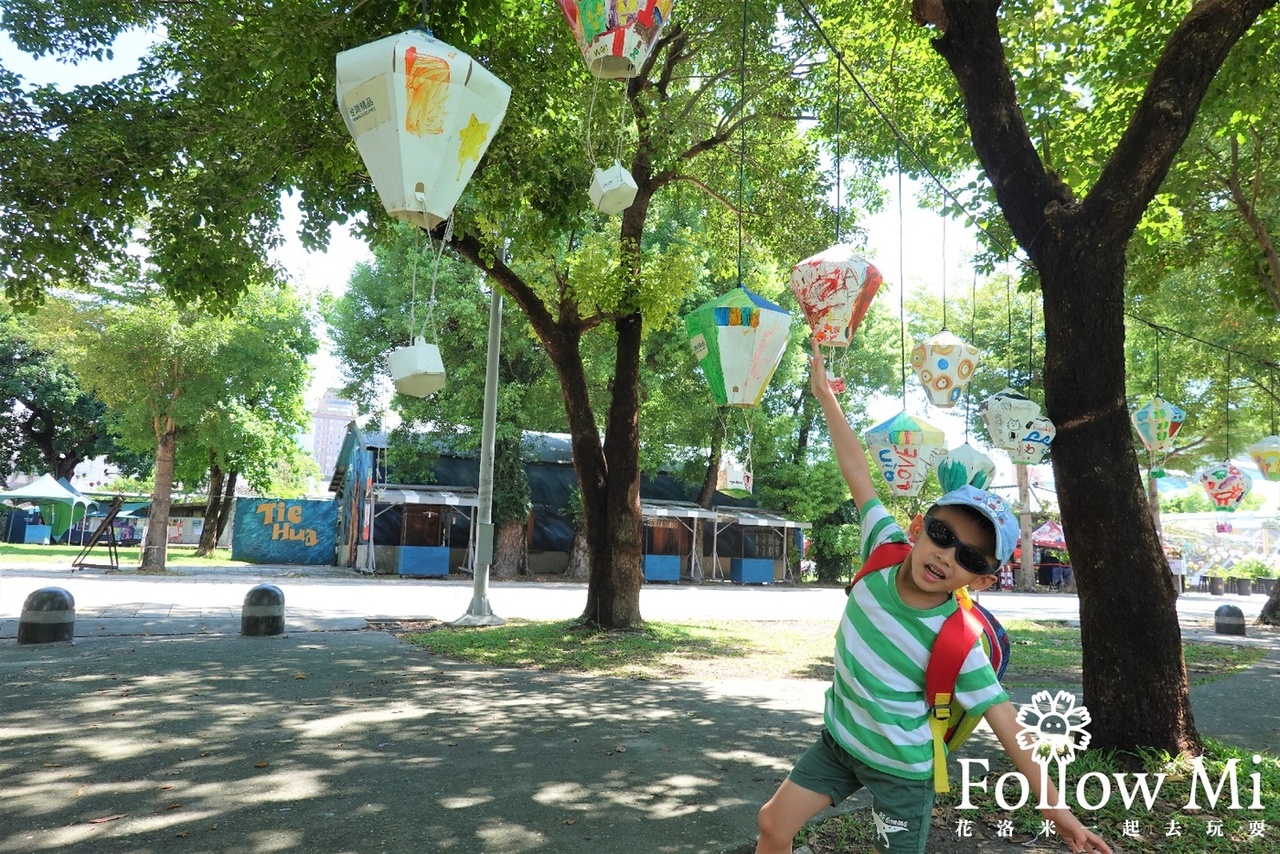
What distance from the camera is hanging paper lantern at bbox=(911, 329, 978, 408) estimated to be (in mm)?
10211

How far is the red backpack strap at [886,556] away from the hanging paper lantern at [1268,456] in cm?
1529

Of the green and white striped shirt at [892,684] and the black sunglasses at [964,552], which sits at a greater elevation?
the black sunglasses at [964,552]

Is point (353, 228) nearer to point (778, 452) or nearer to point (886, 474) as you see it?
point (886, 474)

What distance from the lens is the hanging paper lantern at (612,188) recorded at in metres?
5.61

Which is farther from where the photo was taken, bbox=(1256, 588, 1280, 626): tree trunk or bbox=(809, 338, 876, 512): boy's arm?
bbox=(1256, 588, 1280, 626): tree trunk

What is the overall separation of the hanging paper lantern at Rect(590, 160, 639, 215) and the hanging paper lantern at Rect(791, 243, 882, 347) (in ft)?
5.78

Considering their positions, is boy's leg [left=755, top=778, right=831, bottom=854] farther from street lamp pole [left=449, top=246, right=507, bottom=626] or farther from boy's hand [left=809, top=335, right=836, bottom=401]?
street lamp pole [left=449, top=246, right=507, bottom=626]

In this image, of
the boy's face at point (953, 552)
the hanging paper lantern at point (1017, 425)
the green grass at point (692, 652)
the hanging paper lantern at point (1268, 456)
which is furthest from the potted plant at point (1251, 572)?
the boy's face at point (953, 552)

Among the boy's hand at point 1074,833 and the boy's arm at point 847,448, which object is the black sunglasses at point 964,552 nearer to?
the boy's arm at point 847,448

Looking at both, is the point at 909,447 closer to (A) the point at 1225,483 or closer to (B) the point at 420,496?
(A) the point at 1225,483

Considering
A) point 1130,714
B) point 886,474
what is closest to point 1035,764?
point 1130,714

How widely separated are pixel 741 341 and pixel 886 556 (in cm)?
385

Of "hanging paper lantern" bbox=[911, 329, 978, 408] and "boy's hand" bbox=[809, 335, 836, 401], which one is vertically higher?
"hanging paper lantern" bbox=[911, 329, 978, 408]

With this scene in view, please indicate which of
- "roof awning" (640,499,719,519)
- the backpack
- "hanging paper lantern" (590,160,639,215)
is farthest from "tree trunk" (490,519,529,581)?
the backpack
